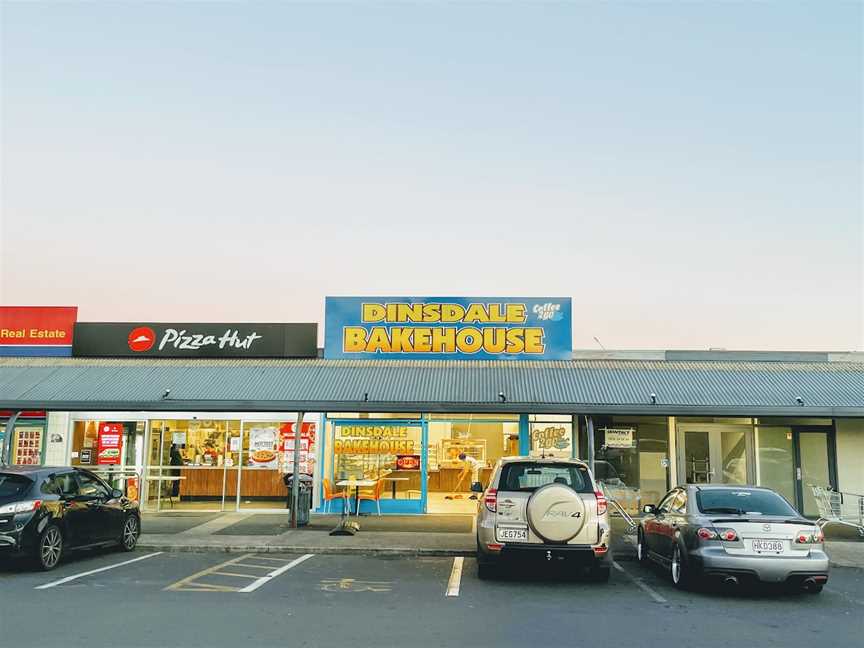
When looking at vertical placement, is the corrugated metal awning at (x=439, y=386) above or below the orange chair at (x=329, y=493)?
above

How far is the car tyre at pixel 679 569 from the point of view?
400 inches

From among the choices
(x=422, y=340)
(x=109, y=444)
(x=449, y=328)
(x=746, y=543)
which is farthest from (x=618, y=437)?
(x=109, y=444)

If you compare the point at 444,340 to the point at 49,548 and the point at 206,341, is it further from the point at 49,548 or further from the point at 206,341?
the point at 49,548

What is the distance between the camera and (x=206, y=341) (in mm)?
20359

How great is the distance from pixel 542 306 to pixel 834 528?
8166 mm

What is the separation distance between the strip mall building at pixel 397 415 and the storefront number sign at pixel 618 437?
3 cm

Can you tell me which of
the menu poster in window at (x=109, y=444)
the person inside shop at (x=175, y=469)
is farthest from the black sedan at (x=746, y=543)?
the menu poster in window at (x=109, y=444)

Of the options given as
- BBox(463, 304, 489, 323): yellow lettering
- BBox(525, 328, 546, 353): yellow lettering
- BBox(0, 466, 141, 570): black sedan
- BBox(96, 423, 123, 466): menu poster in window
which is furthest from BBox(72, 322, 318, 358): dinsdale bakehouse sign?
BBox(0, 466, 141, 570): black sedan

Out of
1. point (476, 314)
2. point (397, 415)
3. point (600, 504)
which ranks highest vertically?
point (476, 314)

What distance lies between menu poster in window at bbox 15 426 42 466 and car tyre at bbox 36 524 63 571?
31.0ft

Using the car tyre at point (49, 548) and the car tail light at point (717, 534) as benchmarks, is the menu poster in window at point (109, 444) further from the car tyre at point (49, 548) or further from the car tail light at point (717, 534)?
the car tail light at point (717, 534)

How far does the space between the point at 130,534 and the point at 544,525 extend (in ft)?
24.3

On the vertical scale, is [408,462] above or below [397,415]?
below

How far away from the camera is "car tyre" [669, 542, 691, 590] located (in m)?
10.1
